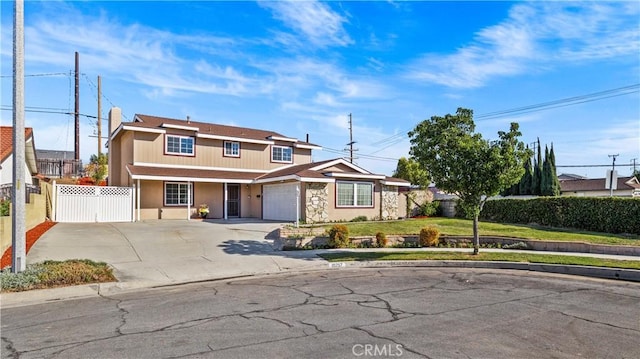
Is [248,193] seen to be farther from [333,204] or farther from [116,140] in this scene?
[116,140]

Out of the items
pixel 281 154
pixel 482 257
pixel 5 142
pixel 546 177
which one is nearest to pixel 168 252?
pixel 482 257

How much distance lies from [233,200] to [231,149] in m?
3.41

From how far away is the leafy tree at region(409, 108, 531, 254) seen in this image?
1337cm

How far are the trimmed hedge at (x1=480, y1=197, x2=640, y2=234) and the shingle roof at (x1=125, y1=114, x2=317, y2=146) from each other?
14973 millimetres

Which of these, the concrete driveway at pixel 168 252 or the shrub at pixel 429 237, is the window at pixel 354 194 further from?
the shrub at pixel 429 237

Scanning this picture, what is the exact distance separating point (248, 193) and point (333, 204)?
6867mm

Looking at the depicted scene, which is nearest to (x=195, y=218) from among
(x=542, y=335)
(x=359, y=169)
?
(x=359, y=169)

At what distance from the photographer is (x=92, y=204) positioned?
71.6 ft

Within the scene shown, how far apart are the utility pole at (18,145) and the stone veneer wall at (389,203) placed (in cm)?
2057

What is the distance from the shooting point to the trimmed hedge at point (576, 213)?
740 inches

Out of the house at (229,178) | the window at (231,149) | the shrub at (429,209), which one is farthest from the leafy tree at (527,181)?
the window at (231,149)

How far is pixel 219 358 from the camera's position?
16.5ft

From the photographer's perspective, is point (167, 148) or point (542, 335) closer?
point (542, 335)
